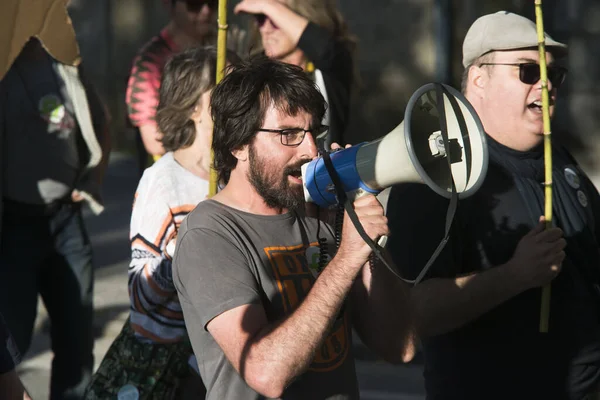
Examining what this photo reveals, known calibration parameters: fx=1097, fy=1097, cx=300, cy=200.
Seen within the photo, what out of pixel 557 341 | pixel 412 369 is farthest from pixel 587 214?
pixel 412 369

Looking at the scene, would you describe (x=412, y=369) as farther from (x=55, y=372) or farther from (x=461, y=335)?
(x=461, y=335)

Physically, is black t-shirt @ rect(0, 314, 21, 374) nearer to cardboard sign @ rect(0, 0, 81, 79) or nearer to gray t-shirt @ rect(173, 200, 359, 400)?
gray t-shirt @ rect(173, 200, 359, 400)

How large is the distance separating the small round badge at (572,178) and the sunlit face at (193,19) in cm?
218

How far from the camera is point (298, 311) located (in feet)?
8.15

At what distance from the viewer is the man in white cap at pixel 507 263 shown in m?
3.10

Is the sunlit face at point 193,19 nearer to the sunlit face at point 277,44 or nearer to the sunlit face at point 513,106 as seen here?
the sunlit face at point 277,44

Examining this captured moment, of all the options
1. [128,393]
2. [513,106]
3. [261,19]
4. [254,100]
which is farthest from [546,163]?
[261,19]

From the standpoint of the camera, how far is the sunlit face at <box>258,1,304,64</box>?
4.86 metres

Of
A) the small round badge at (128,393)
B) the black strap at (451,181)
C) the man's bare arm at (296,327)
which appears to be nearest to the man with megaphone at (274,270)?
the man's bare arm at (296,327)

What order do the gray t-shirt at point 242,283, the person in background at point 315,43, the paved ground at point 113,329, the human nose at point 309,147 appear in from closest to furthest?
the gray t-shirt at point 242,283, the human nose at point 309,147, the person in background at point 315,43, the paved ground at point 113,329

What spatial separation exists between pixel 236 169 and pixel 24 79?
200cm

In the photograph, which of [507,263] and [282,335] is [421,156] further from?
[507,263]

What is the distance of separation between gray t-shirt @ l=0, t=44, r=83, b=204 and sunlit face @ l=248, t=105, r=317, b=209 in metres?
2.00

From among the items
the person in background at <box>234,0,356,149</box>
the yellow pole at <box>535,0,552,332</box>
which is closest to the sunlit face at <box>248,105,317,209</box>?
the yellow pole at <box>535,0,552,332</box>
